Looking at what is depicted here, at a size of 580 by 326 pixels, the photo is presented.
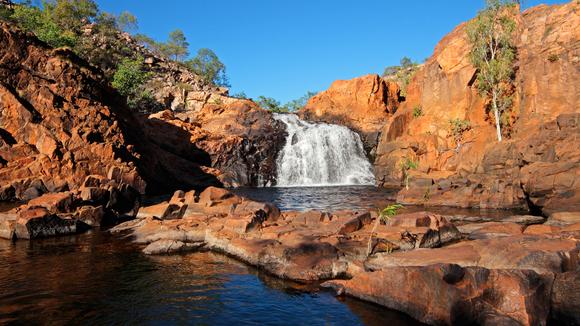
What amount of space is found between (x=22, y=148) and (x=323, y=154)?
38.5 m

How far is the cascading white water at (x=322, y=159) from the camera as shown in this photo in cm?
6162

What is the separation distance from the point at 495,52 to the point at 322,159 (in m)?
26.5

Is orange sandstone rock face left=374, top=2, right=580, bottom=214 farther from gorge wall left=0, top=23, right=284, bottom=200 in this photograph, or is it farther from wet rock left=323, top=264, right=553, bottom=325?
gorge wall left=0, top=23, right=284, bottom=200

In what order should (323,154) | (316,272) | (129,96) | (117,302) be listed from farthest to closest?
(129,96)
(323,154)
(316,272)
(117,302)

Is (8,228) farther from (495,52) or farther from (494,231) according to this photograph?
(495,52)

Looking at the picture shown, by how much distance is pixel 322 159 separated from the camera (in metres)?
62.9

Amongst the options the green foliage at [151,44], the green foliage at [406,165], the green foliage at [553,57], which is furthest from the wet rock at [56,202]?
the green foliage at [151,44]

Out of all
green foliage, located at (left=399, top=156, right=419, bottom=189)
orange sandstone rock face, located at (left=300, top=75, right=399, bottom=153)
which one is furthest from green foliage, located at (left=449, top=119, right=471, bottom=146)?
orange sandstone rock face, located at (left=300, top=75, right=399, bottom=153)

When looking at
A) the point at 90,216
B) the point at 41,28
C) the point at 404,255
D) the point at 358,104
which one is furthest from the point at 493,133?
the point at 41,28

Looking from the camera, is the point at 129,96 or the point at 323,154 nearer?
the point at 323,154

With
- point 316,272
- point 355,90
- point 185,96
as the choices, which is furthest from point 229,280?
point 185,96

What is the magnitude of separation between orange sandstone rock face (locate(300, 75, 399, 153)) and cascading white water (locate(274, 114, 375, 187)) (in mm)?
7484

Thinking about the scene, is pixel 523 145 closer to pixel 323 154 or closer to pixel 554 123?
pixel 554 123

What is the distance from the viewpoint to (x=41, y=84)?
41.3 meters
